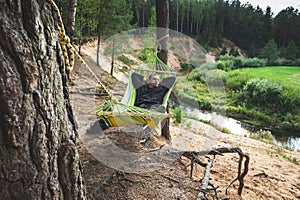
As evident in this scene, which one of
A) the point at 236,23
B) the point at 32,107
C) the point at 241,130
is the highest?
the point at 236,23

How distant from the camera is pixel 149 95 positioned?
2963 millimetres

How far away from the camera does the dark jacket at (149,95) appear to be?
282 centimetres

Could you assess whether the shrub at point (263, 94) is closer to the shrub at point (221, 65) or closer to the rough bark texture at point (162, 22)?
the shrub at point (221, 65)

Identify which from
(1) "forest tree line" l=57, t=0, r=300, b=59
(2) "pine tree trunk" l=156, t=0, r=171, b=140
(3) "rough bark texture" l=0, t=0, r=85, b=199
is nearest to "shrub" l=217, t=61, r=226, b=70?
(1) "forest tree line" l=57, t=0, r=300, b=59

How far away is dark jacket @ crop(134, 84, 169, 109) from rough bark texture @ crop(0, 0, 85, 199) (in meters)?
1.97

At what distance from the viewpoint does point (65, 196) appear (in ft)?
2.72

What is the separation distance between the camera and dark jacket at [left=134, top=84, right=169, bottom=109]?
282cm

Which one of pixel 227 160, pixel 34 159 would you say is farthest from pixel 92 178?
pixel 227 160

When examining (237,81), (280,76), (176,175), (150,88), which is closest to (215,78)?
(237,81)

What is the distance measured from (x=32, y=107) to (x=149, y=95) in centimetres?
232

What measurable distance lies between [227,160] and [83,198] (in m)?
2.37

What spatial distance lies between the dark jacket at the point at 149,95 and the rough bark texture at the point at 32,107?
1971mm

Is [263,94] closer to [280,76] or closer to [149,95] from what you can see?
[280,76]

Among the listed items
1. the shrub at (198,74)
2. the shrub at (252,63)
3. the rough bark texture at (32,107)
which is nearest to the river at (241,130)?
the shrub at (198,74)
